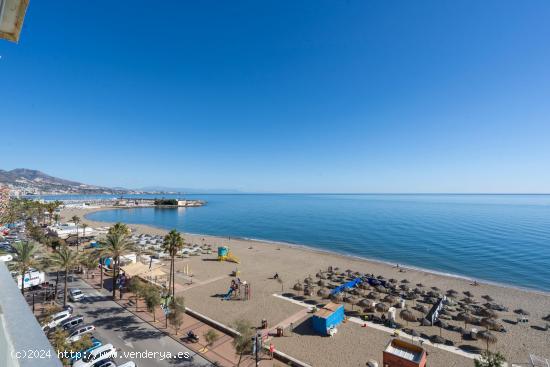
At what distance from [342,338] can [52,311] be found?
2490 cm

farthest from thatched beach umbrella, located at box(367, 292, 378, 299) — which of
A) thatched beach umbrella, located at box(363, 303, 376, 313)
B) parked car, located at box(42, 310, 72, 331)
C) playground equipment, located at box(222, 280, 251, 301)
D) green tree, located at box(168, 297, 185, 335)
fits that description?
parked car, located at box(42, 310, 72, 331)

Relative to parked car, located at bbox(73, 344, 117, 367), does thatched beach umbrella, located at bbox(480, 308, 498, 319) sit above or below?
below

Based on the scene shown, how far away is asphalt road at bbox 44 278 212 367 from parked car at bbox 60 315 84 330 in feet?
3.12

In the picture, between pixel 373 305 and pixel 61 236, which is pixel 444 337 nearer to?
pixel 373 305

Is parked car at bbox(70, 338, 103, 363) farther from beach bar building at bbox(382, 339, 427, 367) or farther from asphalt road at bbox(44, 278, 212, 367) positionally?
beach bar building at bbox(382, 339, 427, 367)

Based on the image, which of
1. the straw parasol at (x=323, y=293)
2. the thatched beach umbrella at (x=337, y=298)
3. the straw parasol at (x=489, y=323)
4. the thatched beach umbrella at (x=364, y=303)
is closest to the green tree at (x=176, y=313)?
the straw parasol at (x=323, y=293)

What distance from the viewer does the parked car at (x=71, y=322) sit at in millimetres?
21103

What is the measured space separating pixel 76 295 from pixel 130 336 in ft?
37.6

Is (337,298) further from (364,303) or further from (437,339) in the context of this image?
(437,339)

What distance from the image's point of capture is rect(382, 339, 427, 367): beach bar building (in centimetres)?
1714

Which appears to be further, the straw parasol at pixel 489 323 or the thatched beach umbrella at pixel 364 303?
the thatched beach umbrella at pixel 364 303

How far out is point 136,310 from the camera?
83.5 ft

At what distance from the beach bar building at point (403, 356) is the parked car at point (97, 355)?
18472mm

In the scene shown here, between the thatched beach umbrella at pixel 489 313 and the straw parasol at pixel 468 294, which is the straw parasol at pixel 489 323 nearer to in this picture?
the thatched beach umbrella at pixel 489 313
